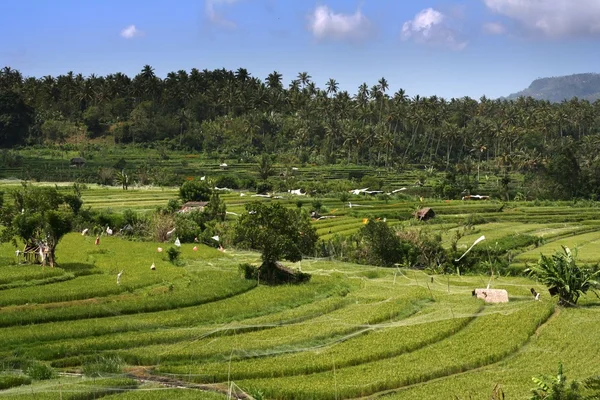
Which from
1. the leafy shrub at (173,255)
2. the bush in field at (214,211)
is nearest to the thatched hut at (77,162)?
the bush in field at (214,211)

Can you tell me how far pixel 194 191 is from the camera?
8300 cm

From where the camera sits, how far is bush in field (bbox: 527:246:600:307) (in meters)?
36.7

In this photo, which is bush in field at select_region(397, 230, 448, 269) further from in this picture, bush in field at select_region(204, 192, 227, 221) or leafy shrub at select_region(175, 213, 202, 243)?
bush in field at select_region(204, 192, 227, 221)

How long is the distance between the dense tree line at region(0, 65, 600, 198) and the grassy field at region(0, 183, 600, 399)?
92.8 metres

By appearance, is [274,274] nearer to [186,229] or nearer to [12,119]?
[186,229]

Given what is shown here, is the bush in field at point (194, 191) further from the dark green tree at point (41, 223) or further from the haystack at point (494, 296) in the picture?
the haystack at point (494, 296)

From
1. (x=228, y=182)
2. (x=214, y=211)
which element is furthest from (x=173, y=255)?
(x=228, y=182)

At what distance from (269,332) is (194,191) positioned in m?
52.9

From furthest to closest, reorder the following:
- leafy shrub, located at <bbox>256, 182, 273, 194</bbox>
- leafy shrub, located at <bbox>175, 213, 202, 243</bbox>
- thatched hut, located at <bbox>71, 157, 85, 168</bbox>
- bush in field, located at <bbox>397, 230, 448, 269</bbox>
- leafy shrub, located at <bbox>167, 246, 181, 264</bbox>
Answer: thatched hut, located at <bbox>71, 157, 85, 168</bbox> < leafy shrub, located at <bbox>256, 182, 273, 194</bbox> < leafy shrub, located at <bbox>175, 213, 202, 243</bbox> < bush in field, located at <bbox>397, 230, 448, 269</bbox> < leafy shrub, located at <bbox>167, 246, 181, 264</bbox>

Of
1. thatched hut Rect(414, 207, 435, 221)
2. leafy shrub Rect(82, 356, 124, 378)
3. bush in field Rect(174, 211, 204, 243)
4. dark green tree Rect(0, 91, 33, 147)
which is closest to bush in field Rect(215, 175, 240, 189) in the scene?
thatched hut Rect(414, 207, 435, 221)

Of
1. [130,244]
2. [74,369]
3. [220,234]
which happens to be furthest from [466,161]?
[74,369]

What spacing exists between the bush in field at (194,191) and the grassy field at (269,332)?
2967 centimetres

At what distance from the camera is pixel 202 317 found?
112 ft

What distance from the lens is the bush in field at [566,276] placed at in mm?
36656
